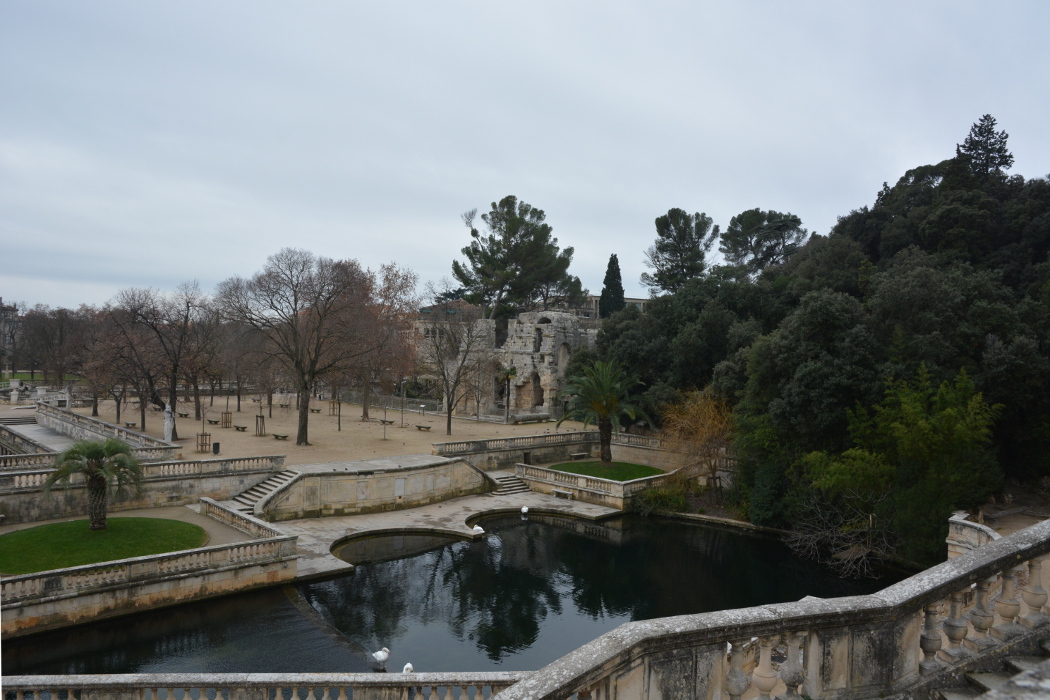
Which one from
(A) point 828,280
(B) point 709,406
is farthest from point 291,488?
(A) point 828,280

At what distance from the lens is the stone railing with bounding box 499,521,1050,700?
4258 millimetres

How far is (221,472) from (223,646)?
34.9ft

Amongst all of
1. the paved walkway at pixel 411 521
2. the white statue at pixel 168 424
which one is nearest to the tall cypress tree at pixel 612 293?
the paved walkway at pixel 411 521

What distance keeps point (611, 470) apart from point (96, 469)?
70.5ft

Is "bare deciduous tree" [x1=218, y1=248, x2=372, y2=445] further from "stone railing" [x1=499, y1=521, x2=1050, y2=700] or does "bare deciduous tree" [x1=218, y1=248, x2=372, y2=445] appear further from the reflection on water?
"stone railing" [x1=499, y1=521, x2=1050, y2=700]

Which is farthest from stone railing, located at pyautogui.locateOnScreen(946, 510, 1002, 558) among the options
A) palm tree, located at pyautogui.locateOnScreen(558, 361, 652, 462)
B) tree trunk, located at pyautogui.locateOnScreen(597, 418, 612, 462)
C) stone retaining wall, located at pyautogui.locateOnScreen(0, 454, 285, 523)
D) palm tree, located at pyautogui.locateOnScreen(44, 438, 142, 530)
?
stone retaining wall, located at pyautogui.locateOnScreen(0, 454, 285, 523)

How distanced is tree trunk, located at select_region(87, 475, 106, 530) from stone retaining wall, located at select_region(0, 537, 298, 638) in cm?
297

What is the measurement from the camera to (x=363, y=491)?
1016 inches

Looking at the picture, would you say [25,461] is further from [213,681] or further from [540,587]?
[213,681]

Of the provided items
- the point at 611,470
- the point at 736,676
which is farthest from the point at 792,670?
the point at 611,470

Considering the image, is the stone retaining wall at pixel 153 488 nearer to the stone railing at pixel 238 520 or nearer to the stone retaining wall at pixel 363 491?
the stone railing at pixel 238 520

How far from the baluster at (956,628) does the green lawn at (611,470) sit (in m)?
24.8

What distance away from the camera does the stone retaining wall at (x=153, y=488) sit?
64.3 feet

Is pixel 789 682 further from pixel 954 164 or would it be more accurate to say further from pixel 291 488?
pixel 954 164
